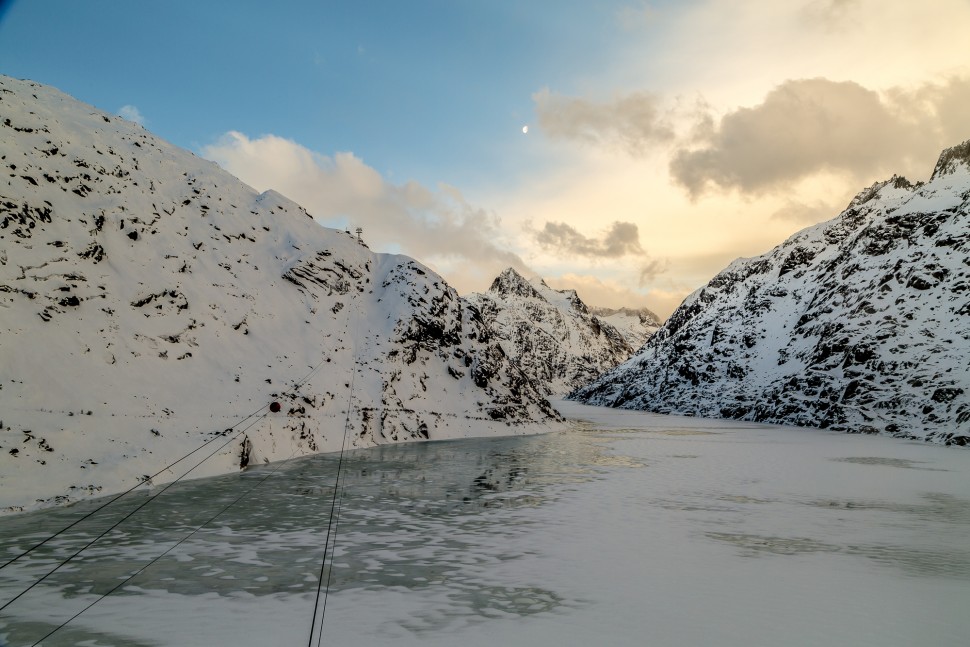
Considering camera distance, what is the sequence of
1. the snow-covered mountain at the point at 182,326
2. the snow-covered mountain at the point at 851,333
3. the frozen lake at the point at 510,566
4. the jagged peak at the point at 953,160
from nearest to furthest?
the frozen lake at the point at 510,566, the snow-covered mountain at the point at 182,326, the snow-covered mountain at the point at 851,333, the jagged peak at the point at 953,160

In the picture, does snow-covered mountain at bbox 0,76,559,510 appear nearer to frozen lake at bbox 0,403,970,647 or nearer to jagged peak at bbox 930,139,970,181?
frozen lake at bbox 0,403,970,647

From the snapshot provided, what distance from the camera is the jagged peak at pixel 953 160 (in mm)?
90500

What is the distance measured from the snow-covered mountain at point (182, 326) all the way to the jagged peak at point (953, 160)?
90191 mm

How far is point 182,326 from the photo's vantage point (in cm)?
3134

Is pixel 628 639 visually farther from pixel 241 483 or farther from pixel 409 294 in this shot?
pixel 409 294

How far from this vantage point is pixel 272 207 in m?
50.0

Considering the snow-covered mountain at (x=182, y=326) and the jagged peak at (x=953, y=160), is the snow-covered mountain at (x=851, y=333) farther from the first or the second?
the snow-covered mountain at (x=182, y=326)

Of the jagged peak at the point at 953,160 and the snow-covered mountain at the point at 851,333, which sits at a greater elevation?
the jagged peak at the point at 953,160

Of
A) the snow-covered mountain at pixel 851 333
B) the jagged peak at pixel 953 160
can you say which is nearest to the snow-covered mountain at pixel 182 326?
the snow-covered mountain at pixel 851 333

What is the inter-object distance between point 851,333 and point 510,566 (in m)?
85.4

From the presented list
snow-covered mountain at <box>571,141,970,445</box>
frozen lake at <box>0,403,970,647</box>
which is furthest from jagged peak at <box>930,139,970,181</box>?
frozen lake at <box>0,403,970,647</box>

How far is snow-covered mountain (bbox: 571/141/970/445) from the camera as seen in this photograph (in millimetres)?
64062

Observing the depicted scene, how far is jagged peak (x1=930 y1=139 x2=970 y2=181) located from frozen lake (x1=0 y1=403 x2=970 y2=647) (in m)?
97.5

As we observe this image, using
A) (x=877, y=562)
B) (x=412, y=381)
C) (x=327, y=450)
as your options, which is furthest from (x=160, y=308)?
(x=877, y=562)
